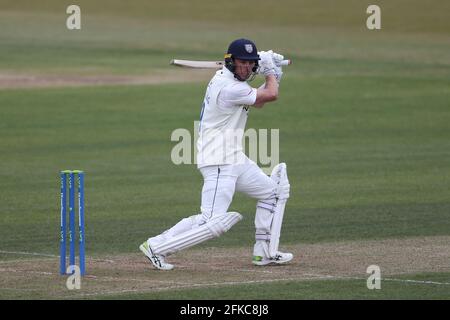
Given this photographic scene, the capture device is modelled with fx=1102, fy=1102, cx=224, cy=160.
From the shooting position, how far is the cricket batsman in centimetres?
1069

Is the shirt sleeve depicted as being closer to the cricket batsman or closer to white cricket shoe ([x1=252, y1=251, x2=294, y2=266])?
the cricket batsman

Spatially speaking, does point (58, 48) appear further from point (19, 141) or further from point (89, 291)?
point (89, 291)

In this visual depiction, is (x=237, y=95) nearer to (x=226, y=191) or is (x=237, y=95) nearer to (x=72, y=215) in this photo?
(x=226, y=191)

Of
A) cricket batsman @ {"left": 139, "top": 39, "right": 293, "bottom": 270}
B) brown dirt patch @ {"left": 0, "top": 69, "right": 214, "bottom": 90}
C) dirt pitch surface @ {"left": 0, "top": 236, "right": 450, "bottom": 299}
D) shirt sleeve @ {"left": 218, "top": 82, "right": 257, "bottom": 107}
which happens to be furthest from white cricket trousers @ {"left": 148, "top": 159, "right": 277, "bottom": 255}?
brown dirt patch @ {"left": 0, "top": 69, "right": 214, "bottom": 90}

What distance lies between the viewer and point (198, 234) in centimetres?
1058

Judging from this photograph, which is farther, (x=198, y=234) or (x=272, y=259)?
(x=272, y=259)

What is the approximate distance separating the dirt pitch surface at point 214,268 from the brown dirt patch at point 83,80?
66.5ft

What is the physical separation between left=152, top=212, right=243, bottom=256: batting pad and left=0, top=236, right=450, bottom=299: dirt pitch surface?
253mm

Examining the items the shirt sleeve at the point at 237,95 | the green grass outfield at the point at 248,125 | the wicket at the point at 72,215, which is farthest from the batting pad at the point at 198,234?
the shirt sleeve at the point at 237,95

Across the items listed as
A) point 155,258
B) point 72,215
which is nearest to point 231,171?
point 155,258

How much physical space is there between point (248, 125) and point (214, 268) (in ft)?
50.1

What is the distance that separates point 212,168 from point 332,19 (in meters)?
35.6
